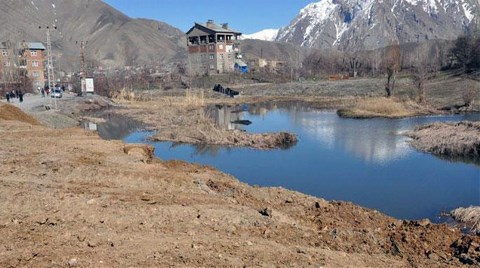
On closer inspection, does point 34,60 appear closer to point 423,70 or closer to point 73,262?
point 423,70

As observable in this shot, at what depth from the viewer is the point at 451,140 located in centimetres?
2281

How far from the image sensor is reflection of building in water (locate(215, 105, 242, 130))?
108 ft

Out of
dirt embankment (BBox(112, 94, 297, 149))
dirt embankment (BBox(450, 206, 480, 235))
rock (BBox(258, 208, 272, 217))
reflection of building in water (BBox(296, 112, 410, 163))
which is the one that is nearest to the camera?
rock (BBox(258, 208, 272, 217))

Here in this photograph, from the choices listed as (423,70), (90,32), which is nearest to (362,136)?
(423,70)

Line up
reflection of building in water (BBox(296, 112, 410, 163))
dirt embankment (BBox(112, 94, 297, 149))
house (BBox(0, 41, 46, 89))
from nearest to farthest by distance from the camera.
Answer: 1. reflection of building in water (BBox(296, 112, 410, 163))
2. dirt embankment (BBox(112, 94, 297, 149))
3. house (BBox(0, 41, 46, 89))

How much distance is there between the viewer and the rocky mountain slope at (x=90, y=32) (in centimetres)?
13200

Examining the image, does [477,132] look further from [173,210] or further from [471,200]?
[173,210]

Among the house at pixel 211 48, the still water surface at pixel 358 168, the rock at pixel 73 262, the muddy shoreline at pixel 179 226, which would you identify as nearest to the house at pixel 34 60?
the house at pixel 211 48

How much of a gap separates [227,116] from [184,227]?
31.7m

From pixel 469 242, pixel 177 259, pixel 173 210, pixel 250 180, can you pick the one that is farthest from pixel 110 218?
pixel 250 180

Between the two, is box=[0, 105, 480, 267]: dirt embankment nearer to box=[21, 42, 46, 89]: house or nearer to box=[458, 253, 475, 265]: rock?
box=[458, 253, 475, 265]: rock

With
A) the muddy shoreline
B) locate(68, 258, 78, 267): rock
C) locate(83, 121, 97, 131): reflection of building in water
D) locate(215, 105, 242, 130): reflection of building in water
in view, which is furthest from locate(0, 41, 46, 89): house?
locate(68, 258, 78, 267): rock

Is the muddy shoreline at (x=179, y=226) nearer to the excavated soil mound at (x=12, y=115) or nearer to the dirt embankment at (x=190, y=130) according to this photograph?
the excavated soil mound at (x=12, y=115)

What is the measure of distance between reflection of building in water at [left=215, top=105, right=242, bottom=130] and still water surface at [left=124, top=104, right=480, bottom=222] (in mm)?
2371
